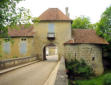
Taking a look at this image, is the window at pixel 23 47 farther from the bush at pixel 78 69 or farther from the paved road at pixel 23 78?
the paved road at pixel 23 78

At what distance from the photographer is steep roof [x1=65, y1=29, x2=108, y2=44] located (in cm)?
1991

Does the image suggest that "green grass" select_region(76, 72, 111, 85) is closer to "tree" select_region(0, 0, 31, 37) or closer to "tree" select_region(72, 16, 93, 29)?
"tree" select_region(0, 0, 31, 37)

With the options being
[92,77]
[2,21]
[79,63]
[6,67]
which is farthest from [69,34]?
[2,21]

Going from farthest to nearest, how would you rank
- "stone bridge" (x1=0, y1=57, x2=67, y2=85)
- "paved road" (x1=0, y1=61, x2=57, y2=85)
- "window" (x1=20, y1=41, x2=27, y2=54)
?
"window" (x1=20, y1=41, x2=27, y2=54) → "paved road" (x1=0, y1=61, x2=57, y2=85) → "stone bridge" (x1=0, y1=57, x2=67, y2=85)

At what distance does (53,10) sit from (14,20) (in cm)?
1574

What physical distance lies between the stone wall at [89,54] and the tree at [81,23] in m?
19.3

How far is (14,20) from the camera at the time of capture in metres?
9.20

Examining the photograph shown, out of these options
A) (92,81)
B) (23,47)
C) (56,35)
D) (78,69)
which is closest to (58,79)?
(92,81)

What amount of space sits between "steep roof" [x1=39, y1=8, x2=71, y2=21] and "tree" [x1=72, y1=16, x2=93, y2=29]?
15202mm

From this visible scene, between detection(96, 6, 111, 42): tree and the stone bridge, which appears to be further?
detection(96, 6, 111, 42): tree

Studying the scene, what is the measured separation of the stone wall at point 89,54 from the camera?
19.6m

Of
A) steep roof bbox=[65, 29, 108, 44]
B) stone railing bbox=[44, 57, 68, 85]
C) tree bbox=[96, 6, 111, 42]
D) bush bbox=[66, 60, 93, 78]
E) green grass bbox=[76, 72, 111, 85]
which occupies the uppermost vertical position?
tree bbox=[96, 6, 111, 42]

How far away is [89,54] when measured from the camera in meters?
19.6

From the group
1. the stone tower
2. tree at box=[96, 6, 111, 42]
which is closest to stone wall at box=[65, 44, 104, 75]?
the stone tower
